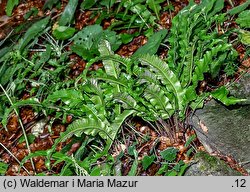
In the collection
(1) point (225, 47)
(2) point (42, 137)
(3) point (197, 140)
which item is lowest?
(2) point (42, 137)

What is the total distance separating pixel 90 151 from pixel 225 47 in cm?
116

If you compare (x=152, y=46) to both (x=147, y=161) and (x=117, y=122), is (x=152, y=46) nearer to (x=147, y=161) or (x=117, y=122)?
(x=117, y=122)

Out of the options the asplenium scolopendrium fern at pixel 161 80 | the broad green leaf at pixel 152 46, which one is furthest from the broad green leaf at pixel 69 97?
the broad green leaf at pixel 152 46

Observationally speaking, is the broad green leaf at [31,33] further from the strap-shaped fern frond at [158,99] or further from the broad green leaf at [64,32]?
the strap-shaped fern frond at [158,99]

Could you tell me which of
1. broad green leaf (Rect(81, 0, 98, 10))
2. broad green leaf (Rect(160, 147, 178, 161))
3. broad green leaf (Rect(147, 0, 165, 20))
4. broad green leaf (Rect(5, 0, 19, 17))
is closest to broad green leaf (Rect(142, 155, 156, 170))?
broad green leaf (Rect(160, 147, 178, 161))

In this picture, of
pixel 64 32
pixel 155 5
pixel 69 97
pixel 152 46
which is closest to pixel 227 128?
pixel 152 46

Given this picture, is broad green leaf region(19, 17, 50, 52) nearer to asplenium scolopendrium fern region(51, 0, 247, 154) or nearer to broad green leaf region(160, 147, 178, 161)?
asplenium scolopendrium fern region(51, 0, 247, 154)

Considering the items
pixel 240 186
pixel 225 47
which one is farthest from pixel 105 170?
pixel 225 47

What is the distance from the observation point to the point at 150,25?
3859mm

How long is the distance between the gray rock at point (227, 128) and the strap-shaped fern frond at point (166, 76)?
9.9 inches

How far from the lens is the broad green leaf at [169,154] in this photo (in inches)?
104

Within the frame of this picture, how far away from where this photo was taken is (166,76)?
2594 millimetres

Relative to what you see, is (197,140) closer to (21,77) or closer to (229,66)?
(229,66)

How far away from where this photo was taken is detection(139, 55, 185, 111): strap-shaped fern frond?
2564mm
